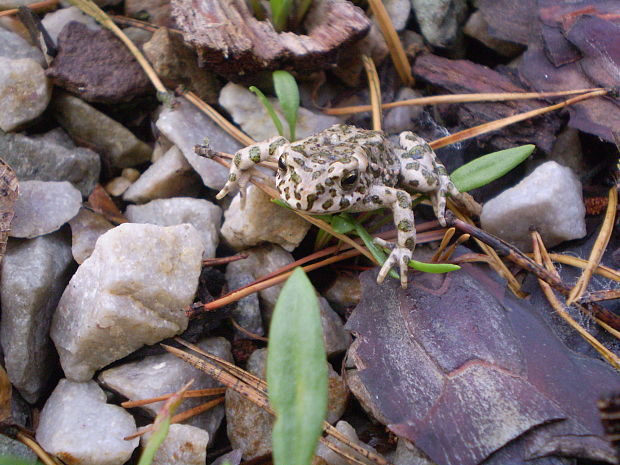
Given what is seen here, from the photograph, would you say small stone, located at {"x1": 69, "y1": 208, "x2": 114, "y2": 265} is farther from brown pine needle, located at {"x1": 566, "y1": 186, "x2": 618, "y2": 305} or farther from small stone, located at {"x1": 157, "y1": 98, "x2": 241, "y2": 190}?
brown pine needle, located at {"x1": 566, "y1": 186, "x2": 618, "y2": 305}

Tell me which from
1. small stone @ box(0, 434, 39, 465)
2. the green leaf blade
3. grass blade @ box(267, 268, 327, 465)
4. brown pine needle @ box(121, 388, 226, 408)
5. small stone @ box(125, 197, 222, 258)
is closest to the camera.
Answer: grass blade @ box(267, 268, 327, 465)

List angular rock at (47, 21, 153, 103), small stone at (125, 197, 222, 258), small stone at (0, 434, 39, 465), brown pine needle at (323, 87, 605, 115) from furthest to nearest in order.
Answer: angular rock at (47, 21, 153, 103) < brown pine needle at (323, 87, 605, 115) < small stone at (125, 197, 222, 258) < small stone at (0, 434, 39, 465)

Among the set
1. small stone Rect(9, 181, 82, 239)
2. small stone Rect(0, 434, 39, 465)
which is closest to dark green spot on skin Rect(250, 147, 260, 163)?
small stone Rect(9, 181, 82, 239)

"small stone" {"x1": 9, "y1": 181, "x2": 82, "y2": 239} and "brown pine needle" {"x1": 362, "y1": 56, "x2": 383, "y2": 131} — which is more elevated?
"brown pine needle" {"x1": 362, "y1": 56, "x2": 383, "y2": 131}

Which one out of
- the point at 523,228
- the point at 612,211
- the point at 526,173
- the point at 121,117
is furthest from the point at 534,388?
the point at 121,117

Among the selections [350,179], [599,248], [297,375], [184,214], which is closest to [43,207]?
[184,214]

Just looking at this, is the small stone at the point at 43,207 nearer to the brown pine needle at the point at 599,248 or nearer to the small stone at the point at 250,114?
the small stone at the point at 250,114
